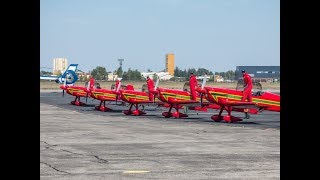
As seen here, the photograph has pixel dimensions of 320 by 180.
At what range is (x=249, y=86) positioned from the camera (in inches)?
1125

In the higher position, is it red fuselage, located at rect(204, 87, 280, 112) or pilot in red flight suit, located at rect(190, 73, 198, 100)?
pilot in red flight suit, located at rect(190, 73, 198, 100)

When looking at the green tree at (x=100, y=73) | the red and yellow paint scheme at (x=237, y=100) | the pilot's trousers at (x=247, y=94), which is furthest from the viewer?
the green tree at (x=100, y=73)

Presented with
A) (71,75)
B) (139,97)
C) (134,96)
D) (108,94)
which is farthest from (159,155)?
(71,75)

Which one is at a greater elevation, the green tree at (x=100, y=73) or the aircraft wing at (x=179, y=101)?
the green tree at (x=100, y=73)

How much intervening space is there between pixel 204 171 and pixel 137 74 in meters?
170

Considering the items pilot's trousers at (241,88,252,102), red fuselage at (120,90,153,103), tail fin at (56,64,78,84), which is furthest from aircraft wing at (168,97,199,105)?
tail fin at (56,64,78,84)

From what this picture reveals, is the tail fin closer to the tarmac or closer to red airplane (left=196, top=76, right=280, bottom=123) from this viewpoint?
red airplane (left=196, top=76, right=280, bottom=123)

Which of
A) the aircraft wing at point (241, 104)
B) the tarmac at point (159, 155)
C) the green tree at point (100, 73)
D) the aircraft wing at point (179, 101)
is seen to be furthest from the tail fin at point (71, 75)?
the green tree at point (100, 73)

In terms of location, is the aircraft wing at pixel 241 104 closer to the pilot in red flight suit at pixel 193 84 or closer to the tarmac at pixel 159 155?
the pilot in red flight suit at pixel 193 84

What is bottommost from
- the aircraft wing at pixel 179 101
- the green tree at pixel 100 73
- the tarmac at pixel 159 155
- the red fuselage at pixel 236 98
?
the tarmac at pixel 159 155

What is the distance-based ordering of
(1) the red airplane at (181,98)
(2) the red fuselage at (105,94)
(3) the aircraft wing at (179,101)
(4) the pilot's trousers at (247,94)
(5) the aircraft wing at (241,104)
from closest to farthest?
(5) the aircraft wing at (241,104), (4) the pilot's trousers at (247,94), (3) the aircraft wing at (179,101), (1) the red airplane at (181,98), (2) the red fuselage at (105,94)

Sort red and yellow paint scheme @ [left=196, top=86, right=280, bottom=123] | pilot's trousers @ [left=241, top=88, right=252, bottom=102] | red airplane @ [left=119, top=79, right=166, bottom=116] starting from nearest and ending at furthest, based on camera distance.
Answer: red and yellow paint scheme @ [left=196, top=86, right=280, bottom=123] < pilot's trousers @ [left=241, top=88, right=252, bottom=102] < red airplane @ [left=119, top=79, right=166, bottom=116]

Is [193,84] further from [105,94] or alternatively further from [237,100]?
[105,94]

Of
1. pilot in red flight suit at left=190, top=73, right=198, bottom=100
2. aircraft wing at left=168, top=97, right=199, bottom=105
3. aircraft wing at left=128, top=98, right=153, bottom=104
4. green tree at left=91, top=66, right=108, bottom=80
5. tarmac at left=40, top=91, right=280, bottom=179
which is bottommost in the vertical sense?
tarmac at left=40, top=91, right=280, bottom=179
